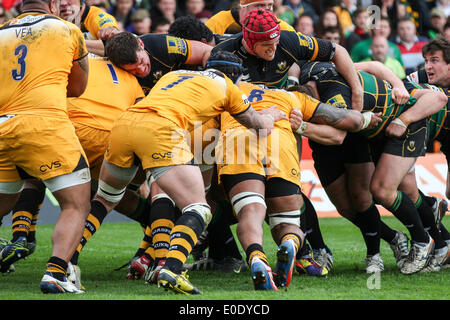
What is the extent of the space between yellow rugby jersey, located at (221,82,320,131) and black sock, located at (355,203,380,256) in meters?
1.36

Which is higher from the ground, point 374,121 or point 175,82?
point 175,82

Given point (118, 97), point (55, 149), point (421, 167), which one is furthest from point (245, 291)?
point (421, 167)

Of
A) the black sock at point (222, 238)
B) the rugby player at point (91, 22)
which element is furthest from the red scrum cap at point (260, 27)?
the rugby player at point (91, 22)

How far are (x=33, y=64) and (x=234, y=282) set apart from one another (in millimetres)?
2536

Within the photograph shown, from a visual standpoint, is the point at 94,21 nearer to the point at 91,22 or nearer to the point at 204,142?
the point at 91,22

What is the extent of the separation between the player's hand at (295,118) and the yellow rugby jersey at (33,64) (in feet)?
6.66

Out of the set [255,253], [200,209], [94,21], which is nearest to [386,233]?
[255,253]

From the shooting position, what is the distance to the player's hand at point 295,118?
6.77 metres

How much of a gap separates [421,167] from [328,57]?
618 centimetres

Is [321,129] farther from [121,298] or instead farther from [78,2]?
[78,2]

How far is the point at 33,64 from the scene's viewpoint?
5754 millimetres

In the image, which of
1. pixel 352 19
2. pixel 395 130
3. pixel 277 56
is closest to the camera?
pixel 277 56

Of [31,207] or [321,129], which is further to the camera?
[31,207]
